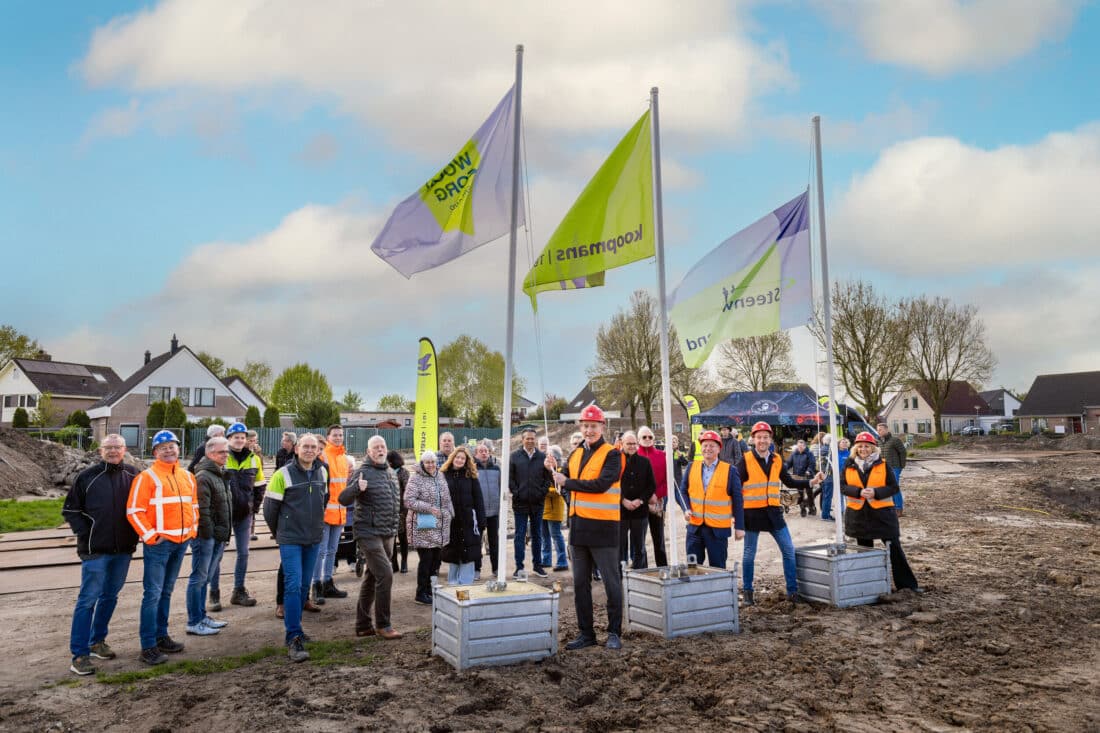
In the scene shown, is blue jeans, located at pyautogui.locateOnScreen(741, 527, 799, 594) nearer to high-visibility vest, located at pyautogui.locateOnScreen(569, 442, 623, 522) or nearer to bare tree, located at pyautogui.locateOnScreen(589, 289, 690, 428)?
high-visibility vest, located at pyautogui.locateOnScreen(569, 442, 623, 522)

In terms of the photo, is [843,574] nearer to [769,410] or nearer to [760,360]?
[769,410]

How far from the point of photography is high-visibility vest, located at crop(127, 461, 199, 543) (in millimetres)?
6641

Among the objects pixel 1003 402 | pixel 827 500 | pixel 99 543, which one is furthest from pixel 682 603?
pixel 1003 402

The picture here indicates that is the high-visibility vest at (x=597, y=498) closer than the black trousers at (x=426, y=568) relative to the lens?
Yes

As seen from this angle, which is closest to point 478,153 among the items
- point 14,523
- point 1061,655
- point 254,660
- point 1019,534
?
point 254,660

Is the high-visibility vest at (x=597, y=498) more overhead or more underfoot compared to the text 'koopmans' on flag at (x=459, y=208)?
more underfoot

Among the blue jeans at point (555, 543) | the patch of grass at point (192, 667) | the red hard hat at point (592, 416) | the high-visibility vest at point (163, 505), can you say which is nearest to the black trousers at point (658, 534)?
the blue jeans at point (555, 543)

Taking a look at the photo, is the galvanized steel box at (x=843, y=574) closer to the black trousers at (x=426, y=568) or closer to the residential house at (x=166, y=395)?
the black trousers at (x=426, y=568)

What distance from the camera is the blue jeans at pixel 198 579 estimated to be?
7637 millimetres

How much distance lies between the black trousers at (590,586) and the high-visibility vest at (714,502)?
1984 millimetres

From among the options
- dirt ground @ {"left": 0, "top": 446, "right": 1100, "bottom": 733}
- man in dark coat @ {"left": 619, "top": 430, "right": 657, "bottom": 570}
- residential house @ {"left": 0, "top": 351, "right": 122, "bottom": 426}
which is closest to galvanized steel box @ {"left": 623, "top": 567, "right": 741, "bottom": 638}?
dirt ground @ {"left": 0, "top": 446, "right": 1100, "bottom": 733}

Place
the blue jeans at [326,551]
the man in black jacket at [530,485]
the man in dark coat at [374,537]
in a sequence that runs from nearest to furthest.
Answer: the man in dark coat at [374,537] → the blue jeans at [326,551] → the man in black jacket at [530,485]

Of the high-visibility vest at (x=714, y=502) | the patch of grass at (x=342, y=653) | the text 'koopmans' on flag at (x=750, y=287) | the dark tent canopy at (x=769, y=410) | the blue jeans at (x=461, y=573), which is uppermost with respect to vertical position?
the text 'koopmans' on flag at (x=750, y=287)

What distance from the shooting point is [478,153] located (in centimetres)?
772
